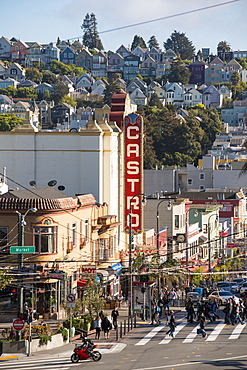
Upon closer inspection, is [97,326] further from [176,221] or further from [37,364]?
[176,221]

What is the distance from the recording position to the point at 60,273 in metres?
52.4

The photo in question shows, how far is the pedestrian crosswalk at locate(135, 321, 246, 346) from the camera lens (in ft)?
145

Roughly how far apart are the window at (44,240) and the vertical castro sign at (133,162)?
17290 mm

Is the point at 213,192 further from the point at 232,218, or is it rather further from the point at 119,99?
the point at 119,99

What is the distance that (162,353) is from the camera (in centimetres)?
4000

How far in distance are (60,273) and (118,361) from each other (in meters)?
14.9

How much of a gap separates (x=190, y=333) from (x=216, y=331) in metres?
1.52

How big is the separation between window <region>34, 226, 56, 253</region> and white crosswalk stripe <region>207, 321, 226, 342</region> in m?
10.6

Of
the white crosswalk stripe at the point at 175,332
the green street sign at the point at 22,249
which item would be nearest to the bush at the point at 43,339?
the green street sign at the point at 22,249

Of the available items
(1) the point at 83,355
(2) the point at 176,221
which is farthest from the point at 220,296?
(2) the point at 176,221

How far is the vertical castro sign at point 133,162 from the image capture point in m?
69.9

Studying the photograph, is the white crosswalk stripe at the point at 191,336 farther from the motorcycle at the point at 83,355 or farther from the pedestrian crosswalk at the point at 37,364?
the pedestrian crosswalk at the point at 37,364

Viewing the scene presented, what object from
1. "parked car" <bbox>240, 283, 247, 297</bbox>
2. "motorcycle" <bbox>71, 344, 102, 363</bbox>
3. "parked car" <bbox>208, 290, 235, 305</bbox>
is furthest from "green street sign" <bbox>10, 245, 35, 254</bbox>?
"parked car" <bbox>240, 283, 247, 297</bbox>

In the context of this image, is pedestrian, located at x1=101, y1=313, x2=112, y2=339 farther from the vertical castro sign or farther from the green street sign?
the vertical castro sign
